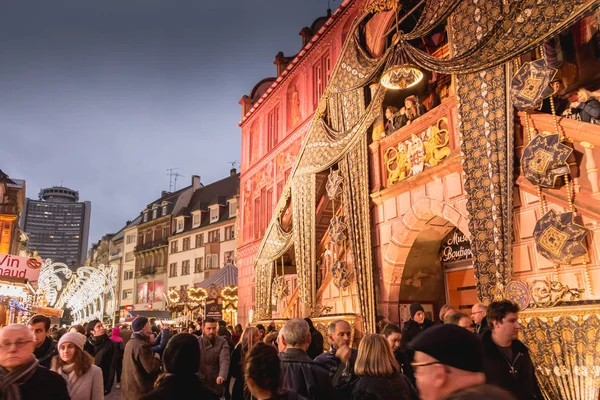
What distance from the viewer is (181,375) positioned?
3059mm

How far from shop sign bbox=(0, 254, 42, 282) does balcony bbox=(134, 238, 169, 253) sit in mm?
26723

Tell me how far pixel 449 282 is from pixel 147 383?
7.60 meters

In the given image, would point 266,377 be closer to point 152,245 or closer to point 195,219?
point 195,219

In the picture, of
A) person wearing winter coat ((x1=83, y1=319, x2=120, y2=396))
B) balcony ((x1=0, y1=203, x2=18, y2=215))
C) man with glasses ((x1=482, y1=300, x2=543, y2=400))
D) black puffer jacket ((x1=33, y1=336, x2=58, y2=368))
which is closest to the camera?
man with glasses ((x1=482, y1=300, x2=543, y2=400))

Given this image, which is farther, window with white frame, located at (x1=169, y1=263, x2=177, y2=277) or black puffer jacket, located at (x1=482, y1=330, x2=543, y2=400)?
window with white frame, located at (x1=169, y1=263, x2=177, y2=277)

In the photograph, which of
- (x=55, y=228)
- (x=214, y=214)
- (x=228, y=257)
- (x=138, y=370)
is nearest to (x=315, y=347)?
(x=138, y=370)

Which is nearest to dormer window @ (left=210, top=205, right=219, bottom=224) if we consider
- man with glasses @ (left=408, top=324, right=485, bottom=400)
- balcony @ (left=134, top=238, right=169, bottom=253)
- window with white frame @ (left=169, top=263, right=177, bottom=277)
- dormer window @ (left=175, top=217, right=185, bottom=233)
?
dormer window @ (left=175, top=217, right=185, bottom=233)

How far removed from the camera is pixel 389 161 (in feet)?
33.5

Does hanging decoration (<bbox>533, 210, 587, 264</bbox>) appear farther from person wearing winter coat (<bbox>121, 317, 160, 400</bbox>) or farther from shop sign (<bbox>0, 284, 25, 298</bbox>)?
shop sign (<bbox>0, 284, 25, 298</bbox>)

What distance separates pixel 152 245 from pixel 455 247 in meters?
39.6

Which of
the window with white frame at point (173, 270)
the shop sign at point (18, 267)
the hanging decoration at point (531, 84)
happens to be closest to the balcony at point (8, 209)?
the window with white frame at point (173, 270)

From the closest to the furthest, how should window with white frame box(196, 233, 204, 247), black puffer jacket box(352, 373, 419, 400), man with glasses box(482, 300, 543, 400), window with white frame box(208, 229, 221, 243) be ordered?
black puffer jacket box(352, 373, 419, 400) → man with glasses box(482, 300, 543, 400) → window with white frame box(208, 229, 221, 243) → window with white frame box(196, 233, 204, 247)

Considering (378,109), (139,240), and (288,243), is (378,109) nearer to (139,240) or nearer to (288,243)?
(288,243)

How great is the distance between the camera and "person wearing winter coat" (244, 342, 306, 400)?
2691 millimetres
